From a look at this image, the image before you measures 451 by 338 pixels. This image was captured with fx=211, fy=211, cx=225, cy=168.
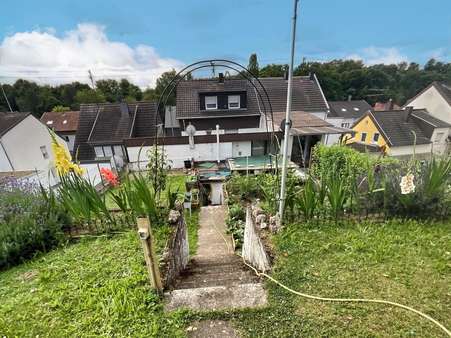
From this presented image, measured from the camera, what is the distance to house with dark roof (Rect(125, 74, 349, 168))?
10.6m

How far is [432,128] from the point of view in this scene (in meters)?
14.5

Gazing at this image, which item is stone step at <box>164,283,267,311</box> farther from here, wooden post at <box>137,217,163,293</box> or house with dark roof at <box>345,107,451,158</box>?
house with dark roof at <box>345,107,451,158</box>

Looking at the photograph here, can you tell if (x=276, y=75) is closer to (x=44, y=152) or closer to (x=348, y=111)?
(x=348, y=111)

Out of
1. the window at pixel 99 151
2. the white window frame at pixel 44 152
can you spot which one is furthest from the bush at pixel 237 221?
the window at pixel 99 151

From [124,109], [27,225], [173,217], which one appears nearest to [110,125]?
[124,109]

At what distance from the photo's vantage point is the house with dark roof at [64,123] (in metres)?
23.0

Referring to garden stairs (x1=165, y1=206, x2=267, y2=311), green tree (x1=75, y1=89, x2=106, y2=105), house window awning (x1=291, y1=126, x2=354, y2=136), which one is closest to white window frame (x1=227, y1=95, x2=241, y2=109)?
house window awning (x1=291, y1=126, x2=354, y2=136)

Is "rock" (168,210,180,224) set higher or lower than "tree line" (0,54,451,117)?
lower

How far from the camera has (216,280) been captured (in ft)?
7.57

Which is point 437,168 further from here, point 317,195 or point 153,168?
point 153,168

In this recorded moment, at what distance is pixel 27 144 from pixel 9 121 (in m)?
1.33

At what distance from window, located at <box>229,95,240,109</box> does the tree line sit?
54.7 ft

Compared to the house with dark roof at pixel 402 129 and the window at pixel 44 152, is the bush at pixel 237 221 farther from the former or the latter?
the window at pixel 44 152

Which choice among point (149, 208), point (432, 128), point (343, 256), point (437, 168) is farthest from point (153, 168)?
point (432, 128)
